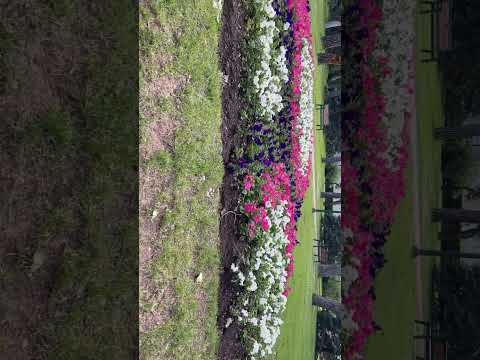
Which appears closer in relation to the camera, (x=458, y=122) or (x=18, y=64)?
(x=18, y=64)

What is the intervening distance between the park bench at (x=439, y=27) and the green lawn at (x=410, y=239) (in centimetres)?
7

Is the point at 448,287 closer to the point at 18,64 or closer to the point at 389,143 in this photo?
the point at 389,143

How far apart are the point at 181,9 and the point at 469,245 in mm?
4717

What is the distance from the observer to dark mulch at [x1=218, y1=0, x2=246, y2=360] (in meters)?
6.21

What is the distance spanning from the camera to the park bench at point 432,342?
162 inches

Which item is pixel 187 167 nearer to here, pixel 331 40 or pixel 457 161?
pixel 457 161

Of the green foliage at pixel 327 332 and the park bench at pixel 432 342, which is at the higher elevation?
the park bench at pixel 432 342

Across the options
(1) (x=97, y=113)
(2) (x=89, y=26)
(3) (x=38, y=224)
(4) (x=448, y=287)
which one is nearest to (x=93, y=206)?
(3) (x=38, y=224)

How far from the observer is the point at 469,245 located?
4074mm

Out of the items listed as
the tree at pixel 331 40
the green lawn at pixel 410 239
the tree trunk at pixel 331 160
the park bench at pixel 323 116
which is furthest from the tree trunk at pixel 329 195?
the green lawn at pixel 410 239

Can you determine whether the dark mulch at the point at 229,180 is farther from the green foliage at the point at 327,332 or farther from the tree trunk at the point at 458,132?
the green foliage at the point at 327,332

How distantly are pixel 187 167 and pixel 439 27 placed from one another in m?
3.60

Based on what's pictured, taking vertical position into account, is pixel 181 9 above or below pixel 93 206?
above

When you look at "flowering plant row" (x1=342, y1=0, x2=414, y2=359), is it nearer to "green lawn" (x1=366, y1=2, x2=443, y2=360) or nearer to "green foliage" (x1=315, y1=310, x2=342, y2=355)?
"green lawn" (x1=366, y1=2, x2=443, y2=360)
